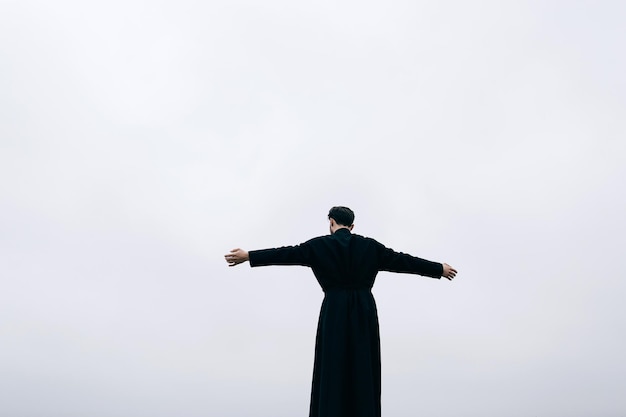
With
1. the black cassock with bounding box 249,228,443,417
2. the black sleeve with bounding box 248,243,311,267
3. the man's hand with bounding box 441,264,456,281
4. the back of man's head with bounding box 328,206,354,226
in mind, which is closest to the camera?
the black cassock with bounding box 249,228,443,417

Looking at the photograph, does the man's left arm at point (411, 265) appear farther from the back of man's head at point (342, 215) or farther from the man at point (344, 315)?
the back of man's head at point (342, 215)

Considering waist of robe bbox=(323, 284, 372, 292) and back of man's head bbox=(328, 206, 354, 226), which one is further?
back of man's head bbox=(328, 206, 354, 226)

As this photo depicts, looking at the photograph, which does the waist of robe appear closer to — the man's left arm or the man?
the man

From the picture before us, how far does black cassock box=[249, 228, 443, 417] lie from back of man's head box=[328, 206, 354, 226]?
0.16 m

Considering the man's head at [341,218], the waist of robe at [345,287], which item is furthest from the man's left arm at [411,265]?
the man's head at [341,218]

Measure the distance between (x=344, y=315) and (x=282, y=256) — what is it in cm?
128

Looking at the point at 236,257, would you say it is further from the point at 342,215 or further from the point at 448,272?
the point at 448,272

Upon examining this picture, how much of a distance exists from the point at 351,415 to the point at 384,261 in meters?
2.33

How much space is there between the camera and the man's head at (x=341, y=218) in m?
11.0

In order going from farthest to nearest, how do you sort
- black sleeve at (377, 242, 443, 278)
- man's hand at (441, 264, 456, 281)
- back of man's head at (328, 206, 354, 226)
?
man's hand at (441, 264, 456, 281)
back of man's head at (328, 206, 354, 226)
black sleeve at (377, 242, 443, 278)

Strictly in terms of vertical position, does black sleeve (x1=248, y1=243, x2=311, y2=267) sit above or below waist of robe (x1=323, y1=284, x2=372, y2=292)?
above

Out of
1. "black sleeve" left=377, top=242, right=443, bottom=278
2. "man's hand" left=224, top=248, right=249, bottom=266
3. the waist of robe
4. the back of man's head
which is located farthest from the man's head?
"man's hand" left=224, top=248, right=249, bottom=266

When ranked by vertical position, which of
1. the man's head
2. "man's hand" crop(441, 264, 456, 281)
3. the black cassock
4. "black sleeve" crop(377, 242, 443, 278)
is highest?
the man's head

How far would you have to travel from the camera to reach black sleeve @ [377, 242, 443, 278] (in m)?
10.9
